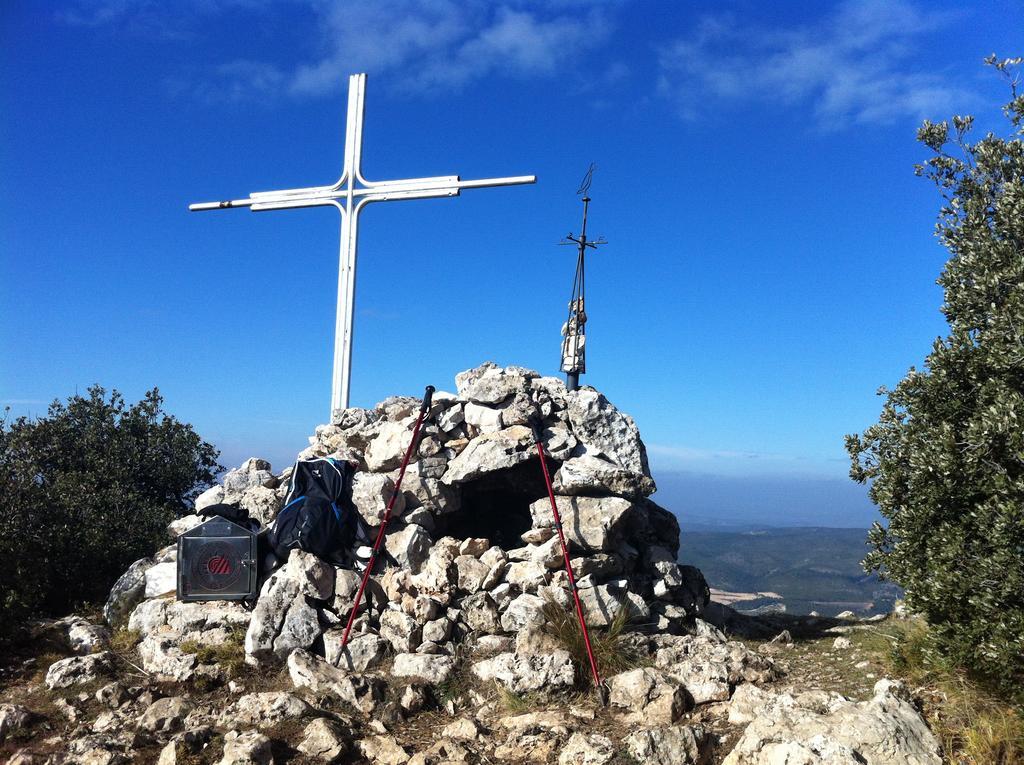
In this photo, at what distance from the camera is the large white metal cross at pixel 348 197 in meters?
14.2

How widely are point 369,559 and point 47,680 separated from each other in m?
4.37

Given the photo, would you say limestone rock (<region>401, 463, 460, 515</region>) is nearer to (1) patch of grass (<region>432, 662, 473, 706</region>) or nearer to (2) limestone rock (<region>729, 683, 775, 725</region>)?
(1) patch of grass (<region>432, 662, 473, 706</region>)

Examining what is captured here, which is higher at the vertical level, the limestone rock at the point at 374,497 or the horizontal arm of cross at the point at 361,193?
the horizontal arm of cross at the point at 361,193

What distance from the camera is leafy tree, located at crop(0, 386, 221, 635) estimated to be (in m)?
12.8

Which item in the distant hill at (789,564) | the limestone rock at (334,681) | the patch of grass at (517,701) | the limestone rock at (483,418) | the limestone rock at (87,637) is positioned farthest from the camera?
the distant hill at (789,564)

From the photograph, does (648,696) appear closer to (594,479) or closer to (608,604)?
(608,604)

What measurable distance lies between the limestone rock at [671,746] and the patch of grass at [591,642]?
153 centimetres

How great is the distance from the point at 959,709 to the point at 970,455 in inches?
113

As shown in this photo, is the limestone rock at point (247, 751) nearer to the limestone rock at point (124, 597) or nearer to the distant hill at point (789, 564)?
the limestone rock at point (124, 597)

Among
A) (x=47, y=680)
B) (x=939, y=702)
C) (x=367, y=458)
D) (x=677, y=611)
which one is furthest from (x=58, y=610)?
→ (x=939, y=702)

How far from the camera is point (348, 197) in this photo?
14.7 metres

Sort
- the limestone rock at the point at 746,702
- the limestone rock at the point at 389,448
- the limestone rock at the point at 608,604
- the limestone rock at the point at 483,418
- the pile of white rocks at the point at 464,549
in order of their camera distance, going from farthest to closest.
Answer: the limestone rock at the point at 483,418, the limestone rock at the point at 389,448, the limestone rock at the point at 608,604, the pile of white rocks at the point at 464,549, the limestone rock at the point at 746,702

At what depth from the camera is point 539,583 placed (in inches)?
428

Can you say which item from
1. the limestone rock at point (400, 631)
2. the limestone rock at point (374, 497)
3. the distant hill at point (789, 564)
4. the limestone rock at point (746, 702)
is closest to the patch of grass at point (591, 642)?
the limestone rock at point (746, 702)
